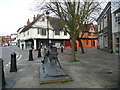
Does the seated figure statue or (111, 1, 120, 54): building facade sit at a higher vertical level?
(111, 1, 120, 54): building facade

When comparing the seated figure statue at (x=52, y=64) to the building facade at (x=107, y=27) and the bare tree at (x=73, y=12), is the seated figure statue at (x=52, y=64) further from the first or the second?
the building facade at (x=107, y=27)

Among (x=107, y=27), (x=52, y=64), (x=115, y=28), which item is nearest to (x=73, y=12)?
(x=52, y=64)

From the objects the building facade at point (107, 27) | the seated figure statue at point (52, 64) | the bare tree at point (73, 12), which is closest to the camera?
the seated figure statue at point (52, 64)

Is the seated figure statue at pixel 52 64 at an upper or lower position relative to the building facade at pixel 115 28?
lower

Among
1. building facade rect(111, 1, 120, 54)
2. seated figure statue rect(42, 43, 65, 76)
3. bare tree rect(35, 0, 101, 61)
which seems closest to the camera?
seated figure statue rect(42, 43, 65, 76)

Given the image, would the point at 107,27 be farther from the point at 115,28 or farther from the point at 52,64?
the point at 52,64

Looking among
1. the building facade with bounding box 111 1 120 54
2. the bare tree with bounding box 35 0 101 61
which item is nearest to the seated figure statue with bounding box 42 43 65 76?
the bare tree with bounding box 35 0 101 61

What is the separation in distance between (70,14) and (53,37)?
65.6 feet

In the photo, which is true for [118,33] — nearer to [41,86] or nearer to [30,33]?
[41,86]

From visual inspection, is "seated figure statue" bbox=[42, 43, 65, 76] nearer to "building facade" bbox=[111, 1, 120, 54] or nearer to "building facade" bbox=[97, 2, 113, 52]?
"building facade" bbox=[111, 1, 120, 54]

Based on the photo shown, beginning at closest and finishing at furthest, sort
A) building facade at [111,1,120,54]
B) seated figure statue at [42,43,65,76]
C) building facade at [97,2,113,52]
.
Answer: seated figure statue at [42,43,65,76] < building facade at [111,1,120,54] < building facade at [97,2,113,52]

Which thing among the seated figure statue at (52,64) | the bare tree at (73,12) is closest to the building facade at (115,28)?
the bare tree at (73,12)

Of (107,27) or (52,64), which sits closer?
(52,64)

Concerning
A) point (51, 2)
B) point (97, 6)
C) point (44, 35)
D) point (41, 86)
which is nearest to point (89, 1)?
point (97, 6)
